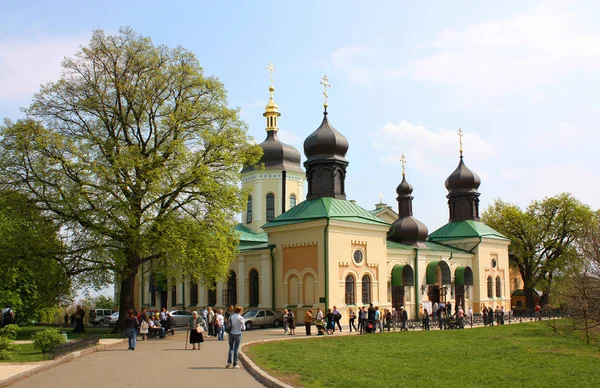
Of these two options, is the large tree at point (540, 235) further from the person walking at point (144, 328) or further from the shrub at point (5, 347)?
the shrub at point (5, 347)

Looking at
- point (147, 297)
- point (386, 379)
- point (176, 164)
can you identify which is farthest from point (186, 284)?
point (386, 379)

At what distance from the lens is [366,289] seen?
112 ft

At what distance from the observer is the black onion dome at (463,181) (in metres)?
46.6

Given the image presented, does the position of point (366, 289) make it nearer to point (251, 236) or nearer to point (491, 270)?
point (251, 236)

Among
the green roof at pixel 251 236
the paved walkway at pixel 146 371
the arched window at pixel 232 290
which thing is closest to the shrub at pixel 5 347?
the paved walkway at pixel 146 371

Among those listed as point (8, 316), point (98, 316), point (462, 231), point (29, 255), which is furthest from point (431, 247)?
point (8, 316)

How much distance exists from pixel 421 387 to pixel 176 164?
17733 millimetres

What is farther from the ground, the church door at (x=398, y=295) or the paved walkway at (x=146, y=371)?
Answer: the church door at (x=398, y=295)

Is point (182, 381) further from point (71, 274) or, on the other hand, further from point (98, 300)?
point (98, 300)

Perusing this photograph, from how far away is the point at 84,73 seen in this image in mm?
27188

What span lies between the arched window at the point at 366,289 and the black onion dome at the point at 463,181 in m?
15.5

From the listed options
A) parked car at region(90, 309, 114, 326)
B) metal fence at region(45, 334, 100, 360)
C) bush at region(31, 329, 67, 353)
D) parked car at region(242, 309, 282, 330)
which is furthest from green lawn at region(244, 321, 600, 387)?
parked car at region(90, 309, 114, 326)

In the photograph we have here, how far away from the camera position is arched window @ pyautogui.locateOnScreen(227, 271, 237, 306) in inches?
1496

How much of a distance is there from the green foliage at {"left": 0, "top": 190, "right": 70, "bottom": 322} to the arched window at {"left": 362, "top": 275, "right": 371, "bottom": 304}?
1524 cm
